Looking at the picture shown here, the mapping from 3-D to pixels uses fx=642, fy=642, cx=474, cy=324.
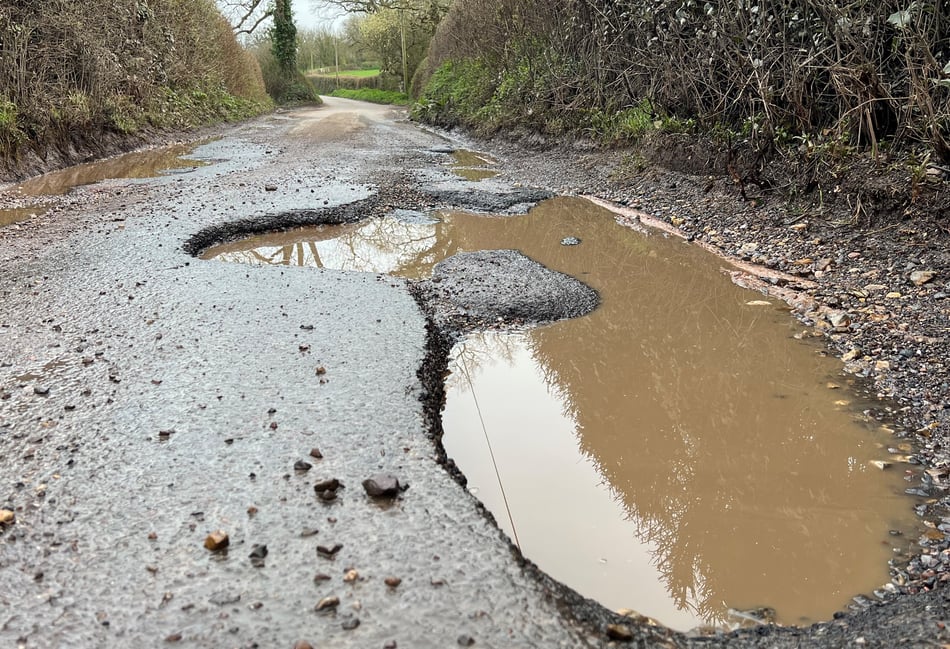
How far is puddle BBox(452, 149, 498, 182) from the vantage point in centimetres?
1059

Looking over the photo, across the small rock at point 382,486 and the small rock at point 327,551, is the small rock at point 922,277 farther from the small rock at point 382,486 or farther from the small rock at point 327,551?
the small rock at point 327,551

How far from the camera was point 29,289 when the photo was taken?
477 centimetres

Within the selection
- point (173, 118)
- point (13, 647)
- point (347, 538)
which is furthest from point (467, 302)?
point (173, 118)

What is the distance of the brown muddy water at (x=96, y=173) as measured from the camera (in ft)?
25.3

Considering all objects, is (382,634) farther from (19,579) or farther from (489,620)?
(19,579)

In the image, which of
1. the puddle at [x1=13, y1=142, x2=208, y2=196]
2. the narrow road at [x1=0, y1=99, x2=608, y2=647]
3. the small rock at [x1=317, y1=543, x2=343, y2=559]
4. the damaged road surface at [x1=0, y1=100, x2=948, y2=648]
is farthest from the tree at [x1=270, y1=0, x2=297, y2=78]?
Result: the small rock at [x1=317, y1=543, x2=343, y2=559]

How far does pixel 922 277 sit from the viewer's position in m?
4.55

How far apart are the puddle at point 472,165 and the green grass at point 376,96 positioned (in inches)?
890

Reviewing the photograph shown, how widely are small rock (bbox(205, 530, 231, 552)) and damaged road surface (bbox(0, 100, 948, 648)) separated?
0.06ft

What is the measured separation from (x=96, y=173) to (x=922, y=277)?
37.5 feet

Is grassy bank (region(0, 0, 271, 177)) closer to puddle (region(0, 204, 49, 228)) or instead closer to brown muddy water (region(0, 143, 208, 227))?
brown muddy water (region(0, 143, 208, 227))

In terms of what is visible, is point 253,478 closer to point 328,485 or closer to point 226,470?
point 226,470

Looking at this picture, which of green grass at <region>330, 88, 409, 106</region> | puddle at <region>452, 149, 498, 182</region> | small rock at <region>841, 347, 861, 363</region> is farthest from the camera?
green grass at <region>330, 88, 409, 106</region>

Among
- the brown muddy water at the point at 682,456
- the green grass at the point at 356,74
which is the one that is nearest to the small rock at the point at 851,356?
the brown muddy water at the point at 682,456
